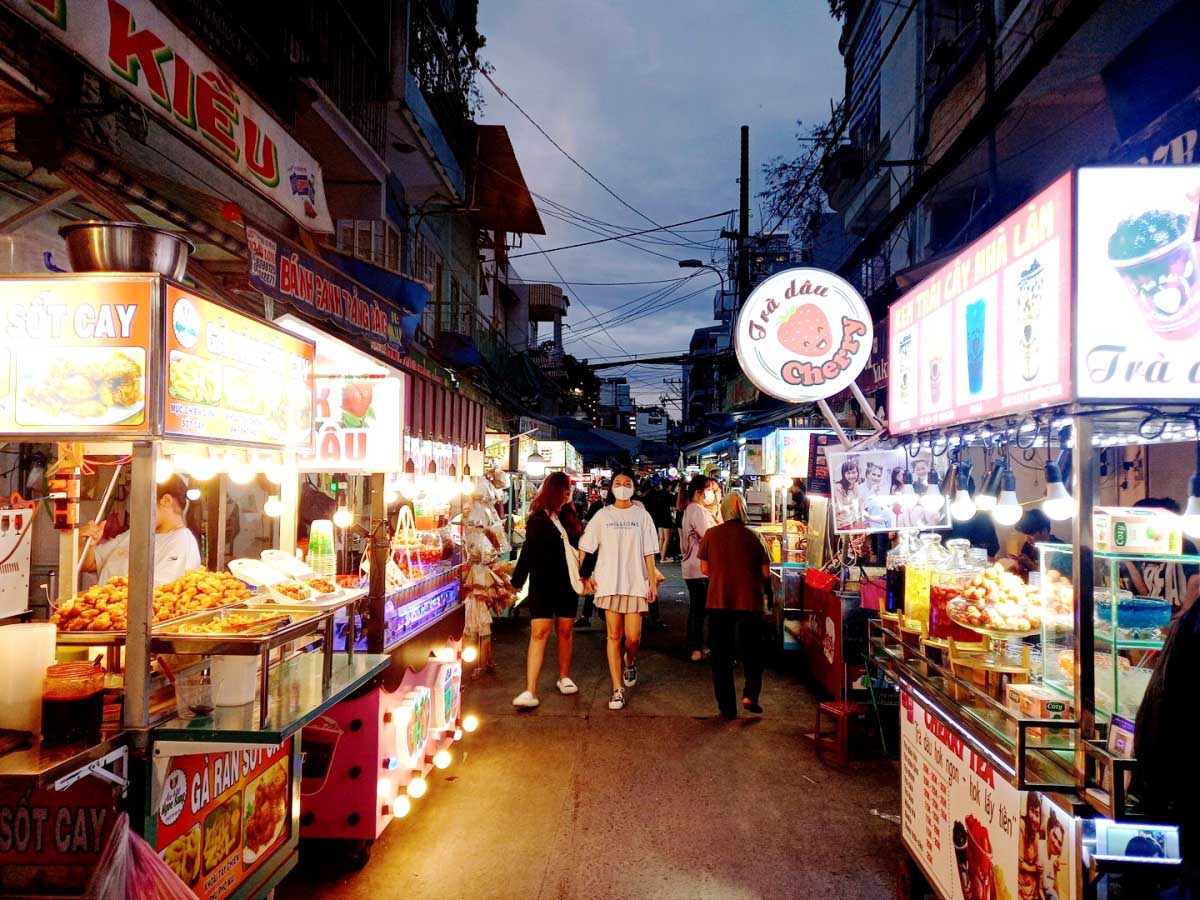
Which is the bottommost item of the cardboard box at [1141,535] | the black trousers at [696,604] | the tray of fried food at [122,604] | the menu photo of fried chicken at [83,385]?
the black trousers at [696,604]

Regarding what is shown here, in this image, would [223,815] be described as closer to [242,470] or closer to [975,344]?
[242,470]

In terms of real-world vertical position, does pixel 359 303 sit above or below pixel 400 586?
above

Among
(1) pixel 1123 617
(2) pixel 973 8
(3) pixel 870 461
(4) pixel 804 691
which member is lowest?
(4) pixel 804 691

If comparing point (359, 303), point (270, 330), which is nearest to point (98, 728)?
point (270, 330)

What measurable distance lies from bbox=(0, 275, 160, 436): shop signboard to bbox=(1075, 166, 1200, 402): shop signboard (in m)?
3.26

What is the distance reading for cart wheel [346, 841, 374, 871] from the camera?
4.25 metres

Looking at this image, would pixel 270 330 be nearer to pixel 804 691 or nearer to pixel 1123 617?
pixel 1123 617

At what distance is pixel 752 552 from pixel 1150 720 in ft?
15.2

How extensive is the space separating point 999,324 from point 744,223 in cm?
1853

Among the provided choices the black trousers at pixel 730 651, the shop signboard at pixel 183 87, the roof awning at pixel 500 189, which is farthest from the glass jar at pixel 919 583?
the roof awning at pixel 500 189

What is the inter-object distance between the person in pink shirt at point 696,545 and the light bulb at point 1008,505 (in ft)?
18.0

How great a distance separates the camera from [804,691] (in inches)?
311

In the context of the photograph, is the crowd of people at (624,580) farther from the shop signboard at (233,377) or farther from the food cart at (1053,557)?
the shop signboard at (233,377)

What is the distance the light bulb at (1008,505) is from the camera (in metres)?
3.86
